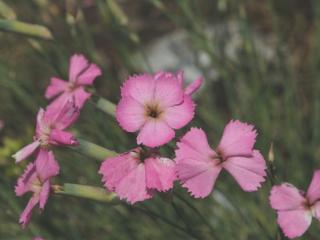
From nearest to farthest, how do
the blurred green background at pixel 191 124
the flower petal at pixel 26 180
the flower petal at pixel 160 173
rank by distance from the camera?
the flower petal at pixel 160 173 < the flower petal at pixel 26 180 < the blurred green background at pixel 191 124

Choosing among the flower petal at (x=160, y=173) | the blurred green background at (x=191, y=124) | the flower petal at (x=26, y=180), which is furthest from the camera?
the blurred green background at (x=191, y=124)

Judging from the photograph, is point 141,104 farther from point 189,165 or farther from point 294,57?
point 294,57

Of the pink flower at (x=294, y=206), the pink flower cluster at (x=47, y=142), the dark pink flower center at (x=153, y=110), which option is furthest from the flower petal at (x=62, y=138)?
the pink flower at (x=294, y=206)

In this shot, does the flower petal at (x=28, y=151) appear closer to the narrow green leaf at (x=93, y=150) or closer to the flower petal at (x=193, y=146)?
the narrow green leaf at (x=93, y=150)

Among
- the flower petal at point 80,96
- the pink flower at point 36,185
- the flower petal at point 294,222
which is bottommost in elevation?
the flower petal at point 294,222

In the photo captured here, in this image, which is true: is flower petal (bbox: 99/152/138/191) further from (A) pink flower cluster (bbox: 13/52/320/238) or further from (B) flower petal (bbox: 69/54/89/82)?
(B) flower petal (bbox: 69/54/89/82)

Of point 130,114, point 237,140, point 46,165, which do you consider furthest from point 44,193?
point 237,140
